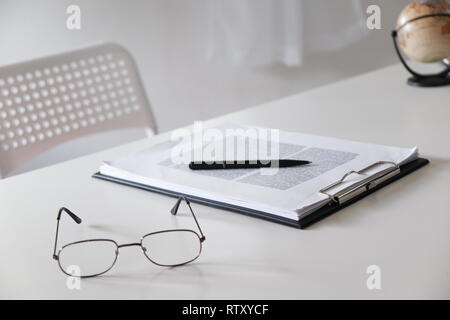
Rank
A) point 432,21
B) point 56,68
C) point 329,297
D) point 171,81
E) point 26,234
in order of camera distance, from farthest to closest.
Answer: point 171,81, point 56,68, point 432,21, point 26,234, point 329,297

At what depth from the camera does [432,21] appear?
4.20 feet

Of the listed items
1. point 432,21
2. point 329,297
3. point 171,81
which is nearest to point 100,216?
point 329,297

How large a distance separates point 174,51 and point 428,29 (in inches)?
57.2

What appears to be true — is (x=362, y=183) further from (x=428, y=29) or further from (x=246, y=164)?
(x=428, y=29)

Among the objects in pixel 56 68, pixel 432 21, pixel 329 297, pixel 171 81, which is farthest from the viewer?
pixel 171 81

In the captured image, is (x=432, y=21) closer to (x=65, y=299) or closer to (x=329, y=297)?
(x=329, y=297)

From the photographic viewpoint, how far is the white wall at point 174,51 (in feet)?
7.59

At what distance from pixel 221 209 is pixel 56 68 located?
29.9 inches

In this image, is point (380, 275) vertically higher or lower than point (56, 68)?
lower

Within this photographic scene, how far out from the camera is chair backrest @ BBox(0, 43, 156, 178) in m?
1.33

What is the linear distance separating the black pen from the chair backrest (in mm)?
570
